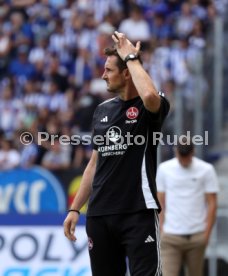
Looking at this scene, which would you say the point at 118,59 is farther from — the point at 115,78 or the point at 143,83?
the point at 143,83

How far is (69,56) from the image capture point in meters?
18.0

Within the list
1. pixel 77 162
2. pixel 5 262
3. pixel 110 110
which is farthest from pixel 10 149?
pixel 110 110

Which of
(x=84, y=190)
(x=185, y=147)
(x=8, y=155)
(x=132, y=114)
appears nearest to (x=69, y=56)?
(x=8, y=155)

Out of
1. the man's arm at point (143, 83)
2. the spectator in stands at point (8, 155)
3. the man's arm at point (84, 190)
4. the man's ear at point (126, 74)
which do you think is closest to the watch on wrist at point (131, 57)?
the man's arm at point (143, 83)

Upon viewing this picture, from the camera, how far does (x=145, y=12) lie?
57.7 ft

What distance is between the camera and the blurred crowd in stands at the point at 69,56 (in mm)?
14820

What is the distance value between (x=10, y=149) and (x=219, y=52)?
13.1 feet

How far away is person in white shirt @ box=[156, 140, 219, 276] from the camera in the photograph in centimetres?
966

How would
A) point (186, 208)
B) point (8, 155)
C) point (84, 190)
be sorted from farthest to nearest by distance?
point (8, 155)
point (186, 208)
point (84, 190)

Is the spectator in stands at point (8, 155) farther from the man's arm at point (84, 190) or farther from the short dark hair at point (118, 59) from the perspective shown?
the short dark hair at point (118, 59)

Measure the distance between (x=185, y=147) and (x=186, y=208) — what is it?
2.11 feet

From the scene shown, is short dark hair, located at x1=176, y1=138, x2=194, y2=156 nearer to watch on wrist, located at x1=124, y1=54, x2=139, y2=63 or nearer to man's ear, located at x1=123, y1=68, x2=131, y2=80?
man's ear, located at x1=123, y1=68, x2=131, y2=80

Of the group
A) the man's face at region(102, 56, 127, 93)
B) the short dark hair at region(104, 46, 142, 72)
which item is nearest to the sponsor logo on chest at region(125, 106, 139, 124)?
the man's face at region(102, 56, 127, 93)

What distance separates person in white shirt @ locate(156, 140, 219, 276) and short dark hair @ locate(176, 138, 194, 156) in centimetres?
1
